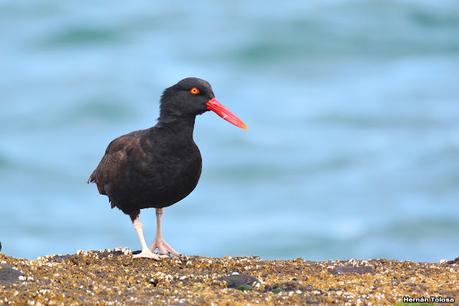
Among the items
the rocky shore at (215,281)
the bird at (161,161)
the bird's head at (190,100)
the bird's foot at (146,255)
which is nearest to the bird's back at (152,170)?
the bird at (161,161)

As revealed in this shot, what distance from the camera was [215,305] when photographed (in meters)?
6.73

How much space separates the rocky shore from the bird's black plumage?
82 cm

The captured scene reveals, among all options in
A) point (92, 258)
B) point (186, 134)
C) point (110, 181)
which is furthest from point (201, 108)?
point (92, 258)

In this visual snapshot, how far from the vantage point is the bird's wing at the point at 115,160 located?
Result: 33.6ft

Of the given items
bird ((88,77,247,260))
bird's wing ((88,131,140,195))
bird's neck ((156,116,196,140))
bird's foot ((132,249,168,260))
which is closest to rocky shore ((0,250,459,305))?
bird's foot ((132,249,168,260))

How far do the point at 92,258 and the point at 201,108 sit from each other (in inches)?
86.7

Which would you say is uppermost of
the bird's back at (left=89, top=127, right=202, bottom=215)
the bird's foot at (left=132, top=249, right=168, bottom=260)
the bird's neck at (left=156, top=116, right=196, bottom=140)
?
the bird's neck at (left=156, top=116, right=196, bottom=140)

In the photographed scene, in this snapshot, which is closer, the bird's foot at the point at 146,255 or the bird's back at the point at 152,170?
the bird's foot at the point at 146,255

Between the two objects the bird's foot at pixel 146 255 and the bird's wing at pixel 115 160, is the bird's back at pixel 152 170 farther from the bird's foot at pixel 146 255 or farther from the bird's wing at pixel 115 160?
the bird's foot at pixel 146 255

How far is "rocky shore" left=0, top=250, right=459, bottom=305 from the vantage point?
696 centimetres

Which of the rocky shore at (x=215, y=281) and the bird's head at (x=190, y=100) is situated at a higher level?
the bird's head at (x=190, y=100)

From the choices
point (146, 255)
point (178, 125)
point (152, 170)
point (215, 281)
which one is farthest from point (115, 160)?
point (215, 281)

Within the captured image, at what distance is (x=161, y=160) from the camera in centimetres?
1003

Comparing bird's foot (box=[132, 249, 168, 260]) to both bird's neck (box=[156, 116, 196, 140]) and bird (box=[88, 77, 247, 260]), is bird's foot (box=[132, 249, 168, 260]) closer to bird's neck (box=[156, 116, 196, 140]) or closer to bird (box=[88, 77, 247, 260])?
bird (box=[88, 77, 247, 260])
